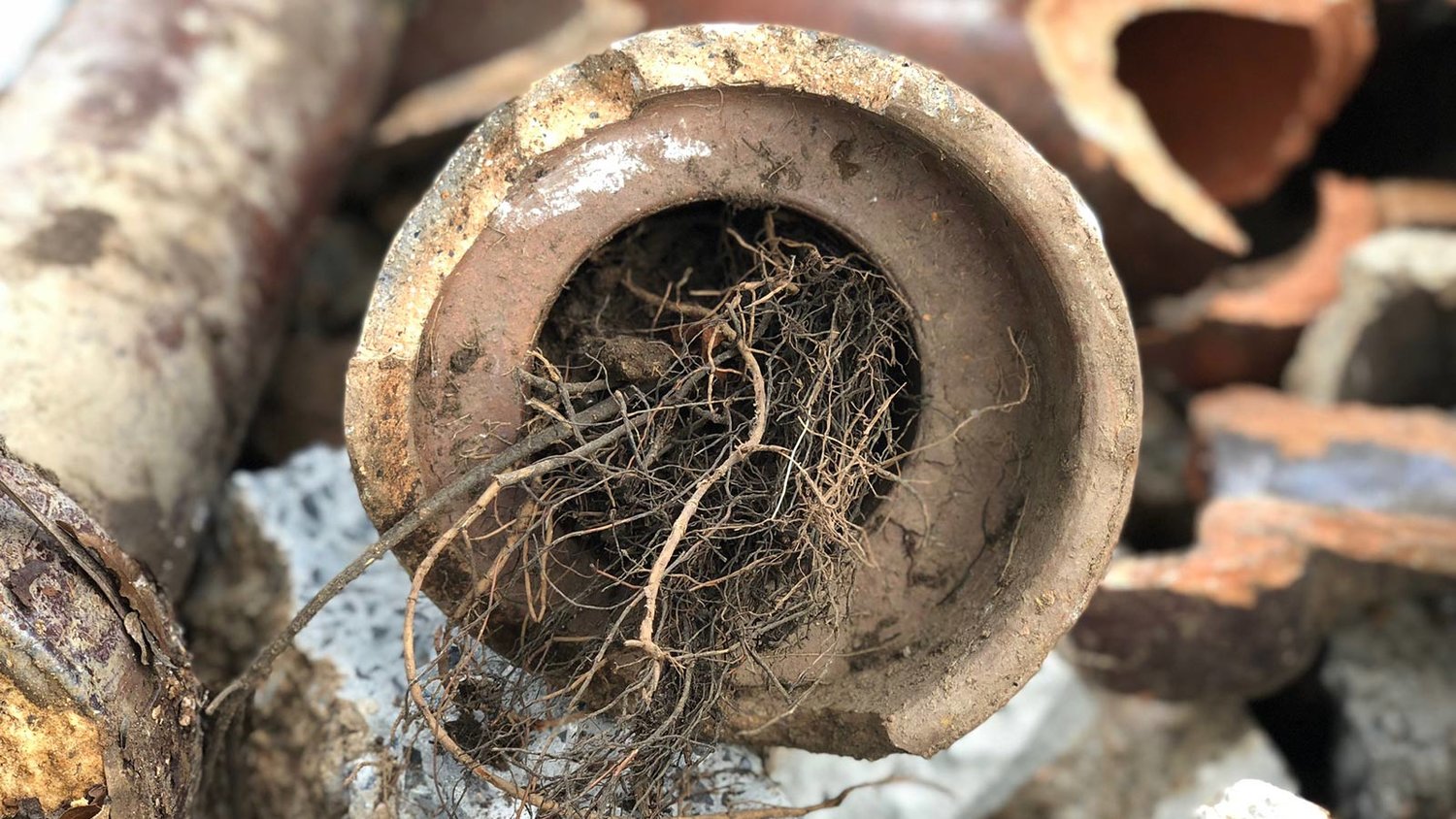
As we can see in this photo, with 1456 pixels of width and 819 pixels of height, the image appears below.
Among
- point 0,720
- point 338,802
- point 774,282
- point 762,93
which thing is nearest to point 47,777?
point 0,720

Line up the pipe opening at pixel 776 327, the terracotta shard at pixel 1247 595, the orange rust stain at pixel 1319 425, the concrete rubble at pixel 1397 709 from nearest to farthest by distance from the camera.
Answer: the pipe opening at pixel 776 327
the terracotta shard at pixel 1247 595
the concrete rubble at pixel 1397 709
the orange rust stain at pixel 1319 425

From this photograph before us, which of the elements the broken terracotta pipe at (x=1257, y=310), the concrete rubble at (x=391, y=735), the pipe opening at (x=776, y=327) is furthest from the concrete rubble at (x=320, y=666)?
the broken terracotta pipe at (x=1257, y=310)

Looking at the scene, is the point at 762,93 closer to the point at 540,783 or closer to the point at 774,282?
the point at 774,282

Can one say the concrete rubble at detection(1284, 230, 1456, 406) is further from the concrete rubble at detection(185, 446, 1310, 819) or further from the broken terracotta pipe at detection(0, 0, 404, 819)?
the broken terracotta pipe at detection(0, 0, 404, 819)

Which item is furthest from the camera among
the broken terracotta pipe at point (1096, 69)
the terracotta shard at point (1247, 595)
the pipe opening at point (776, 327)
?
the broken terracotta pipe at point (1096, 69)

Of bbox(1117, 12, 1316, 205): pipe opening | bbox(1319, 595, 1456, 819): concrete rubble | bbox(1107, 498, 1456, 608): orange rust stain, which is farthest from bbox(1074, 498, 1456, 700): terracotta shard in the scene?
bbox(1117, 12, 1316, 205): pipe opening

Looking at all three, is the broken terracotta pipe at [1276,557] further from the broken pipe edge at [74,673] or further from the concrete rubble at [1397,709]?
the broken pipe edge at [74,673]
